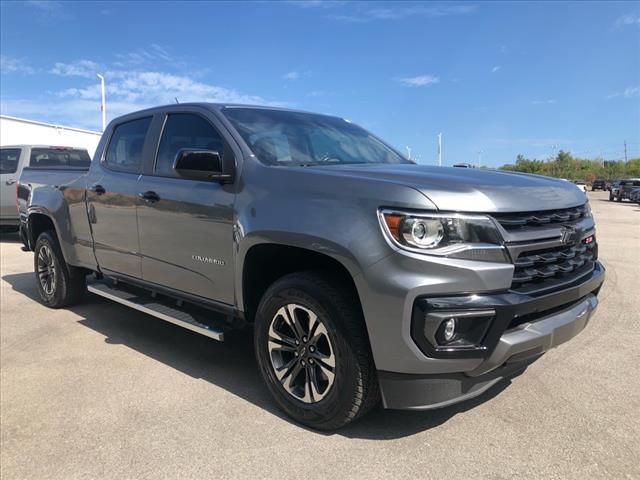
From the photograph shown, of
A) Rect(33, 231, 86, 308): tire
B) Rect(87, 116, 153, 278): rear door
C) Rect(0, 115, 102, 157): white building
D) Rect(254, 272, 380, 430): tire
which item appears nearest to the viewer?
Rect(254, 272, 380, 430): tire

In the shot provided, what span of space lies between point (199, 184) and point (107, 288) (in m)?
1.89

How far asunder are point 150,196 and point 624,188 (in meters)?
41.3

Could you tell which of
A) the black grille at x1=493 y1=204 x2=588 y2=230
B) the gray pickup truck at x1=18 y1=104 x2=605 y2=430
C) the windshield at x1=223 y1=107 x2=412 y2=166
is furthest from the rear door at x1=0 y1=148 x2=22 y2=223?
the black grille at x1=493 y1=204 x2=588 y2=230

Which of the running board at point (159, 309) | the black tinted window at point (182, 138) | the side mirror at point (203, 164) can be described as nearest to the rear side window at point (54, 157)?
the running board at point (159, 309)

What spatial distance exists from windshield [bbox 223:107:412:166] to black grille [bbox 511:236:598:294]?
1549 millimetres

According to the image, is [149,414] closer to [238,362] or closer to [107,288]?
[238,362]

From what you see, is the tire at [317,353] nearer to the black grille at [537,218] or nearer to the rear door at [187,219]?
the rear door at [187,219]

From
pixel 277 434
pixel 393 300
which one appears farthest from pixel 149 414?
pixel 393 300

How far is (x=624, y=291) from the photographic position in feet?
19.8

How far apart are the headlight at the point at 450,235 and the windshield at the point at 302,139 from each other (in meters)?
1.20

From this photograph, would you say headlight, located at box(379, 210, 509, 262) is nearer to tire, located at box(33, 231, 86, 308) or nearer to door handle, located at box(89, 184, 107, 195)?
door handle, located at box(89, 184, 107, 195)

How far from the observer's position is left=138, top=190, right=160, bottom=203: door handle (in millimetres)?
3969

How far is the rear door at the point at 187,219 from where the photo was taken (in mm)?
3451

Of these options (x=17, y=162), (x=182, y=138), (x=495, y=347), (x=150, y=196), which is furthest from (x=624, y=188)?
(x=495, y=347)
